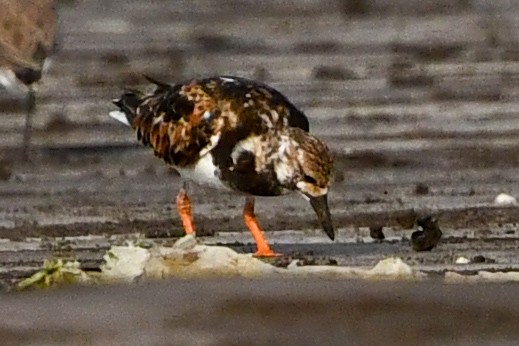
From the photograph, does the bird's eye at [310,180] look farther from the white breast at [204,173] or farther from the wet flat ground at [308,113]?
the white breast at [204,173]

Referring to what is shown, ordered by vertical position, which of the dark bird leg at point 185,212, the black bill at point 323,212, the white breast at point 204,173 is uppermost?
the black bill at point 323,212

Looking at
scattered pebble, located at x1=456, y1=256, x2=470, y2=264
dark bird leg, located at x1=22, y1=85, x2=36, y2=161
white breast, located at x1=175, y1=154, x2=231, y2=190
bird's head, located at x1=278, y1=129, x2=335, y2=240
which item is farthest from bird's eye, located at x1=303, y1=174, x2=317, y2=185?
scattered pebble, located at x1=456, y1=256, x2=470, y2=264

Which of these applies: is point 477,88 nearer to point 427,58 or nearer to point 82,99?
point 427,58

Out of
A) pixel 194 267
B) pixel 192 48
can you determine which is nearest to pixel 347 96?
pixel 192 48

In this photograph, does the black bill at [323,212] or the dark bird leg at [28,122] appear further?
the dark bird leg at [28,122]

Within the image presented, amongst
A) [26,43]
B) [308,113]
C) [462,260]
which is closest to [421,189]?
[308,113]

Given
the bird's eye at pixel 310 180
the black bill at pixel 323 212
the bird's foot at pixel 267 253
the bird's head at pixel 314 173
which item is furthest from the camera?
the bird's eye at pixel 310 180

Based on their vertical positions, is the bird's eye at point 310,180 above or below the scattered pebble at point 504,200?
below

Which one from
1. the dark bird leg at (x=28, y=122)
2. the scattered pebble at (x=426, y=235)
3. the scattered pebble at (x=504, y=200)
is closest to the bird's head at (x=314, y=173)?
the scattered pebble at (x=426, y=235)
